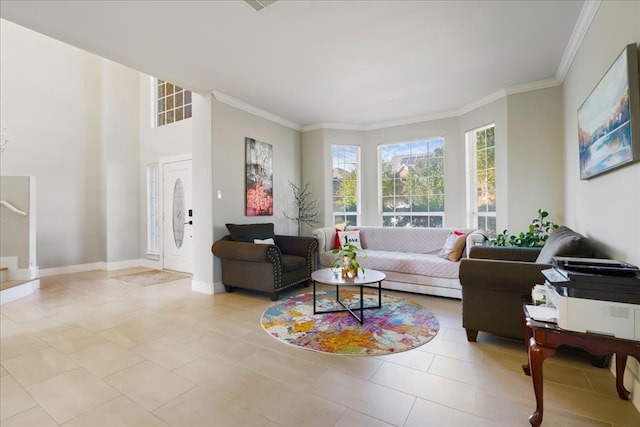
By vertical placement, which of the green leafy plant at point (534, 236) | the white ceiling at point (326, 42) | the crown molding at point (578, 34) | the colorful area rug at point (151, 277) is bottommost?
the colorful area rug at point (151, 277)

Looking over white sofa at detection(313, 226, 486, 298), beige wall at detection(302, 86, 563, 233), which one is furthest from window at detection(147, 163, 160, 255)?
beige wall at detection(302, 86, 563, 233)

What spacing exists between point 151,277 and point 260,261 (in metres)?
2.62

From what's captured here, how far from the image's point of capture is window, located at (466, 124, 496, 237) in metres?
4.25

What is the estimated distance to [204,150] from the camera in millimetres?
3973

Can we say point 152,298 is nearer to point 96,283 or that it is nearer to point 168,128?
point 96,283

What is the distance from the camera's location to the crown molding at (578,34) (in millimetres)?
2216

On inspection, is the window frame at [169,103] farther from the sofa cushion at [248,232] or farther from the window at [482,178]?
the window at [482,178]

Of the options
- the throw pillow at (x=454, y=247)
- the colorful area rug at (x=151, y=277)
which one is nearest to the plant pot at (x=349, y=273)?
the throw pillow at (x=454, y=247)

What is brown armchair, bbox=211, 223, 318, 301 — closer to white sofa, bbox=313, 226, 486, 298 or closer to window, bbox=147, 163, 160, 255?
white sofa, bbox=313, 226, 486, 298

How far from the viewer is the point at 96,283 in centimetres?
450

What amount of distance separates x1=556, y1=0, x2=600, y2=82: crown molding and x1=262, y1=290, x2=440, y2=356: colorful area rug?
115 inches

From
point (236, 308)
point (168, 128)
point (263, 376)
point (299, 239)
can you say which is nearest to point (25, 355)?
point (236, 308)

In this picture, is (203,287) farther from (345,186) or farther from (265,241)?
(345,186)

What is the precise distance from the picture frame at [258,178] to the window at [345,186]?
133 centimetres
